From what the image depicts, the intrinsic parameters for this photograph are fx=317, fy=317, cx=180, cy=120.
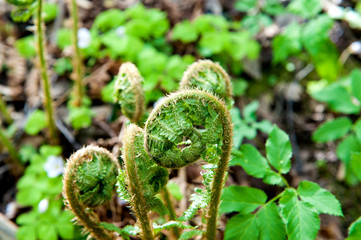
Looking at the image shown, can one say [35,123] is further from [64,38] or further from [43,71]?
[64,38]

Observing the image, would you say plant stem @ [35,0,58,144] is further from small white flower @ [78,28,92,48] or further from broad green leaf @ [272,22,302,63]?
broad green leaf @ [272,22,302,63]

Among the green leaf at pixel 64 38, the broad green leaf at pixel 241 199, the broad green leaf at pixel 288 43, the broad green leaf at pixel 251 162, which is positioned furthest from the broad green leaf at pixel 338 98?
the green leaf at pixel 64 38

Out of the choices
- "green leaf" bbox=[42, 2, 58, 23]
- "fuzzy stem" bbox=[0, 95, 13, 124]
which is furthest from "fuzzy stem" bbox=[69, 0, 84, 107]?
"green leaf" bbox=[42, 2, 58, 23]

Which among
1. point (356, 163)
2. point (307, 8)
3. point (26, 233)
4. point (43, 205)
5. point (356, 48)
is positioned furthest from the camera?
point (356, 48)

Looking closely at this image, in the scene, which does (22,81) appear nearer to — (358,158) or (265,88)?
(265,88)

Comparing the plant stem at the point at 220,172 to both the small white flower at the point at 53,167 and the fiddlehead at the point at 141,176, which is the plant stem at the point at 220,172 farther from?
the small white flower at the point at 53,167

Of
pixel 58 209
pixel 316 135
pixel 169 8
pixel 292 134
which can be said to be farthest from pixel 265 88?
pixel 58 209

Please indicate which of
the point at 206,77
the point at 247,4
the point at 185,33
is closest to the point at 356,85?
the point at 206,77
